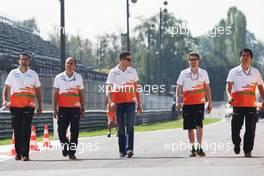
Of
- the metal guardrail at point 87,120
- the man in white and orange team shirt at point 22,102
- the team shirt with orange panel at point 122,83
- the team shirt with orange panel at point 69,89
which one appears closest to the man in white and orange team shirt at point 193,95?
the team shirt with orange panel at point 122,83

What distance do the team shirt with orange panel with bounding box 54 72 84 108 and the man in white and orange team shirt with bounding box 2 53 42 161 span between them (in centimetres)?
38

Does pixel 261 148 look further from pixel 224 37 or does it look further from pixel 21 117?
pixel 224 37

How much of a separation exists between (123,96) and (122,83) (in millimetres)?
238

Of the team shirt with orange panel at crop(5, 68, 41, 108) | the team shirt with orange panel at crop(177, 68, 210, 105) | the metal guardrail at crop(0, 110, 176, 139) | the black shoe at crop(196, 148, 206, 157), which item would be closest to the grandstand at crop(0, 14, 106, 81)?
the metal guardrail at crop(0, 110, 176, 139)

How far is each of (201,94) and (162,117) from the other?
37.8 m

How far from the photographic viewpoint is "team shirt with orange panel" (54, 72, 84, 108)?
45.6 ft

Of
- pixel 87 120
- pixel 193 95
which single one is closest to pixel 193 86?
pixel 193 95

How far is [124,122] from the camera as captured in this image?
14109mm

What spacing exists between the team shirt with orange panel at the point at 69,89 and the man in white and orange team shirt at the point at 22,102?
1.26 ft

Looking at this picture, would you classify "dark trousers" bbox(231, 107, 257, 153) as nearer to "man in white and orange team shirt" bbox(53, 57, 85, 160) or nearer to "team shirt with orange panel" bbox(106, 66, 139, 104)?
"team shirt with orange panel" bbox(106, 66, 139, 104)

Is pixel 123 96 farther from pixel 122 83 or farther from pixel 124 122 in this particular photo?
pixel 124 122

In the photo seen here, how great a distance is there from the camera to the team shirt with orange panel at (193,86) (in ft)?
45.2

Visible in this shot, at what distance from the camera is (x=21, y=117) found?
45.4 feet

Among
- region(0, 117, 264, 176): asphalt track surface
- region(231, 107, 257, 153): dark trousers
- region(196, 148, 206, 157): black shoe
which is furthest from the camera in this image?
region(196, 148, 206, 157): black shoe
